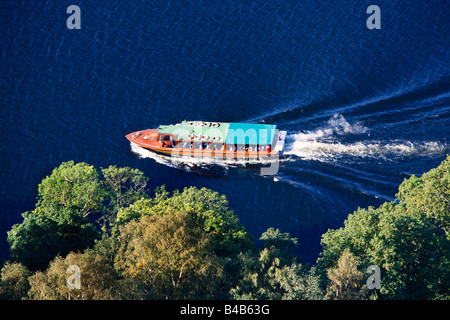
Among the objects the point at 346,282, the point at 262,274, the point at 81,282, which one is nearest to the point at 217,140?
the point at 262,274

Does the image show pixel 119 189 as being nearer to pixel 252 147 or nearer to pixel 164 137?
pixel 164 137

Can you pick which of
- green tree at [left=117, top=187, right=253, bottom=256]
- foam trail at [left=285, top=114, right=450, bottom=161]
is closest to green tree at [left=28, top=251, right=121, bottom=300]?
green tree at [left=117, top=187, right=253, bottom=256]

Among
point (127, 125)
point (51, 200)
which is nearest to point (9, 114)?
point (127, 125)

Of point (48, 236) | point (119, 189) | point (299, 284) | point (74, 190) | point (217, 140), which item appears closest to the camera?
point (299, 284)

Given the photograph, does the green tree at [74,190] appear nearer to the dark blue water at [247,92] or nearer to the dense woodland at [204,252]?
the dense woodland at [204,252]

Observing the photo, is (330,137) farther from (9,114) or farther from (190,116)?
(9,114)

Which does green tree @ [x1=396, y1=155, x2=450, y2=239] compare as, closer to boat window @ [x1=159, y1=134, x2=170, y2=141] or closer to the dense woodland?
the dense woodland

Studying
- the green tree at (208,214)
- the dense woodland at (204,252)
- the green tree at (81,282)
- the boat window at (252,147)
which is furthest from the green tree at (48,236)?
the boat window at (252,147)
